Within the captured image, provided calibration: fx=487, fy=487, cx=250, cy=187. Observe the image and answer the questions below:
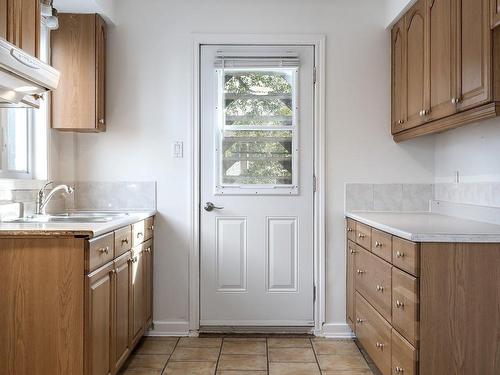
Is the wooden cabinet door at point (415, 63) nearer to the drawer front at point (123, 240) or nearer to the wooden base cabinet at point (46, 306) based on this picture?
the drawer front at point (123, 240)

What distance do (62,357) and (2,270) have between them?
0.45 m

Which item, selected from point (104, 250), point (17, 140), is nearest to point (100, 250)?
point (104, 250)

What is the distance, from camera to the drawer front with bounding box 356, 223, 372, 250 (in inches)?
112

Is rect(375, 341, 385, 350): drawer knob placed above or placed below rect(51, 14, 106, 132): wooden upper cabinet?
below

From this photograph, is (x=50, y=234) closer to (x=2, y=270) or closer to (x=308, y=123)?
(x=2, y=270)

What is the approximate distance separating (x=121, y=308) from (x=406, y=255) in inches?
60.1

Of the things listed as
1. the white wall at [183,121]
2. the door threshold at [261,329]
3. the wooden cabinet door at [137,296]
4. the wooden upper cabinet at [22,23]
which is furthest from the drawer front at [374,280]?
the wooden upper cabinet at [22,23]

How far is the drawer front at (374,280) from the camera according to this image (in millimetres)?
2467

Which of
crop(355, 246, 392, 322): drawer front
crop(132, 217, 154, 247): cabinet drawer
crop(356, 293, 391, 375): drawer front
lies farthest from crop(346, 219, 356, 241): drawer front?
crop(132, 217, 154, 247): cabinet drawer

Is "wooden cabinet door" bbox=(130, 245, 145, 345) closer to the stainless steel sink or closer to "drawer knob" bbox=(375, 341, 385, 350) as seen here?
the stainless steel sink

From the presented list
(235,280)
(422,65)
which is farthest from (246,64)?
(235,280)

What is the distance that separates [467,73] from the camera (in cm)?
224

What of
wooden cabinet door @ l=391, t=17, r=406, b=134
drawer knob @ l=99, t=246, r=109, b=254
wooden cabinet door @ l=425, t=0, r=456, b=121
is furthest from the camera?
wooden cabinet door @ l=391, t=17, r=406, b=134

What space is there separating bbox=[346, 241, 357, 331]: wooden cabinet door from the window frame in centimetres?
55
